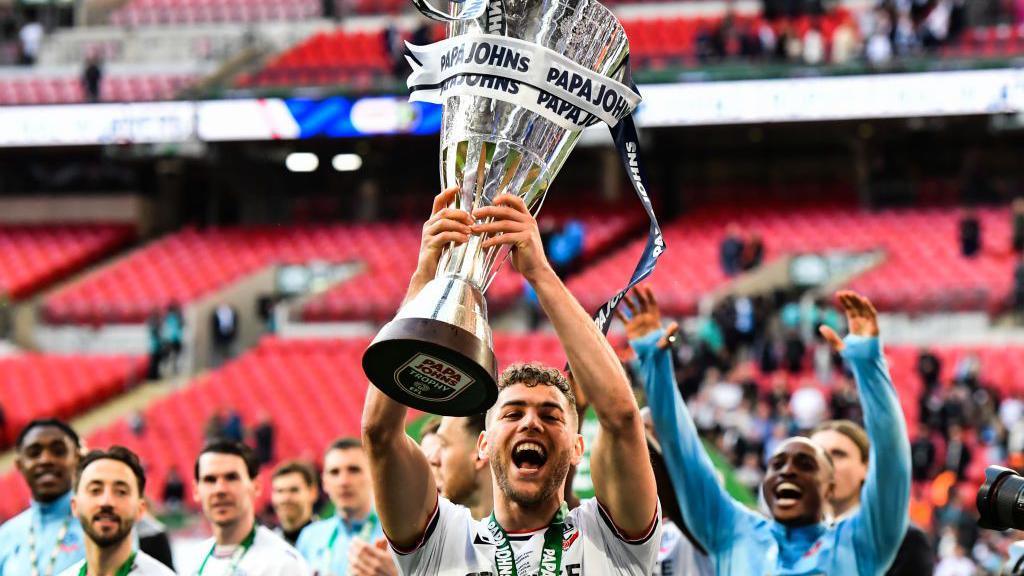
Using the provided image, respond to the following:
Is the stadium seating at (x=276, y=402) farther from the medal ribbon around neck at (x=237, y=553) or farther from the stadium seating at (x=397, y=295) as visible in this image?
the medal ribbon around neck at (x=237, y=553)

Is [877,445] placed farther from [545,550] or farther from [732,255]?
[732,255]

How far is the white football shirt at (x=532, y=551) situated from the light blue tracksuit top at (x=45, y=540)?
2715 millimetres

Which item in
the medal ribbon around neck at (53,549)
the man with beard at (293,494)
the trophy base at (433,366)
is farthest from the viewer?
the man with beard at (293,494)

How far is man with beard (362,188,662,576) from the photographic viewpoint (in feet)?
10.6

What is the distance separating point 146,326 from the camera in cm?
2230

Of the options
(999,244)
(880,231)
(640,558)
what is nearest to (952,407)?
(999,244)

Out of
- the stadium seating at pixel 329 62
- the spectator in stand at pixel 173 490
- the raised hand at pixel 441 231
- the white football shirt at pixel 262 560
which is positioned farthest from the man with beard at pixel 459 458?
the stadium seating at pixel 329 62

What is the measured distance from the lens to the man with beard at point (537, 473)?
3.24m

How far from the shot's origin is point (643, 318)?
4.95 meters

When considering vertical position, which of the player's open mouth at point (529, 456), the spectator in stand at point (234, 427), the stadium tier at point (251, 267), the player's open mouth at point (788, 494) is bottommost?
the player's open mouth at point (788, 494)

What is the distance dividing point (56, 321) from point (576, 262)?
745cm

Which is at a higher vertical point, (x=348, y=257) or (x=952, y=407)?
(x=348, y=257)

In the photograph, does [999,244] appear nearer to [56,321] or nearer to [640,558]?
[56,321]

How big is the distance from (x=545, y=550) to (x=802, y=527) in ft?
5.41
